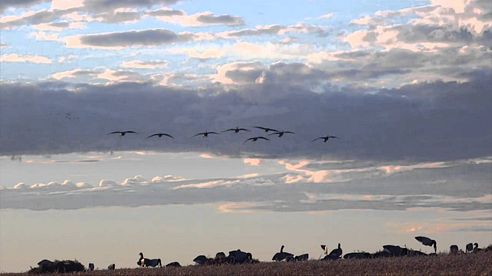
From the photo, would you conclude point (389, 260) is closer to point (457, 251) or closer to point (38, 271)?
point (457, 251)

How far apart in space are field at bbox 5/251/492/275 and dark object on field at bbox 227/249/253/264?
3.10 meters

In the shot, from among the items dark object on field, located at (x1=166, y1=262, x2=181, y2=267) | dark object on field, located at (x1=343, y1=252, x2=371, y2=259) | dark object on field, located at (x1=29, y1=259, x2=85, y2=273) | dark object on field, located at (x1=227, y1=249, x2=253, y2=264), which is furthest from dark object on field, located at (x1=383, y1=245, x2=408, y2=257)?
dark object on field, located at (x1=29, y1=259, x2=85, y2=273)

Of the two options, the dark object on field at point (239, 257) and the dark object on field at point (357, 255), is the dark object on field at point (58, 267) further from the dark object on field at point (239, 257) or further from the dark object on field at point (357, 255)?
the dark object on field at point (357, 255)

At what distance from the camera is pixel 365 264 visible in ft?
152

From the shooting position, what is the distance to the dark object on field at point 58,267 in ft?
163

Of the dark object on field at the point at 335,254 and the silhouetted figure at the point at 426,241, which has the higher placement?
the silhouetted figure at the point at 426,241

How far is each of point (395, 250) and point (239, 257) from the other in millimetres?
7627

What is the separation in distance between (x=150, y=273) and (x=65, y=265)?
21.4ft

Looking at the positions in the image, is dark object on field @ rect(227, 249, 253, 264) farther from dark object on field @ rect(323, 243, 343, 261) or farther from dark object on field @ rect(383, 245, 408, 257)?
dark object on field @ rect(383, 245, 408, 257)

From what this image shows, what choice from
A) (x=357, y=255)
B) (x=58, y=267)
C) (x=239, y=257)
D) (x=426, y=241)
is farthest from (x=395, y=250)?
(x=58, y=267)

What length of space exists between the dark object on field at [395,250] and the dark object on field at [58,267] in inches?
567

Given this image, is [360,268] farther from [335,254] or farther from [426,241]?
[426,241]

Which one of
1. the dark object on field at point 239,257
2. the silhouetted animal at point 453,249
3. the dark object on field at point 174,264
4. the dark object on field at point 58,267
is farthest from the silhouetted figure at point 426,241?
the dark object on field at point 58,267

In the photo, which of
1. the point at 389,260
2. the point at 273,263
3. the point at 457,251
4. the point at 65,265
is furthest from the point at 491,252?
the point at 65,265
